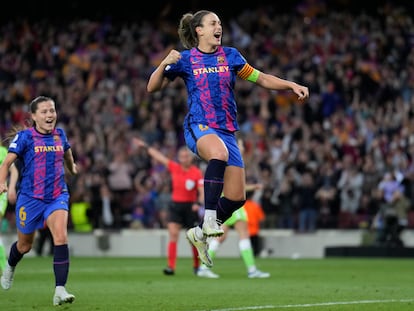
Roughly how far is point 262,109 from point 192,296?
16.0 m

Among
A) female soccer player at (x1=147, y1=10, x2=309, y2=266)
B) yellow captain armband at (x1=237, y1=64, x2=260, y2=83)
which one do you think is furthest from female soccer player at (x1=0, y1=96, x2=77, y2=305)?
yellow captain armband at (x1=237, y1=64, x2=260, y2=83)

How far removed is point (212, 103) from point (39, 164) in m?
2.30

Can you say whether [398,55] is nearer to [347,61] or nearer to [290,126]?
[347,61]

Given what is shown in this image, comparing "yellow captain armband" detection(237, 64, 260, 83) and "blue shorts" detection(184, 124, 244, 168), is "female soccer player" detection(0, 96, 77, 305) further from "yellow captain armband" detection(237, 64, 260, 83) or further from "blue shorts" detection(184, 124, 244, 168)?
"yellow captain armband" detection(237, 64, 260, 83)

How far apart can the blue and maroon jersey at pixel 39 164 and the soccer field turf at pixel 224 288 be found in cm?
124

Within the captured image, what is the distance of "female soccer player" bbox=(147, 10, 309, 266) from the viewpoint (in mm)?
10273

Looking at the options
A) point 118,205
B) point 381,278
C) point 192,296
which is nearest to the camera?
point 192,296

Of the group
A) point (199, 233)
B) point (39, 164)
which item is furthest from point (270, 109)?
point (199, 233)

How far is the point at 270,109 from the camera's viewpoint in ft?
92.0

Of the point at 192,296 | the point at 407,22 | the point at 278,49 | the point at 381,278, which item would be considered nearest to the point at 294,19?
the point at 278,49

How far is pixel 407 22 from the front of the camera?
29.3m

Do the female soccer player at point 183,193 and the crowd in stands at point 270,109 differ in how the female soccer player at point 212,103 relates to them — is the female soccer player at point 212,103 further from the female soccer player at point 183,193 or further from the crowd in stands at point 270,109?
the crowd in stands at point 270,109

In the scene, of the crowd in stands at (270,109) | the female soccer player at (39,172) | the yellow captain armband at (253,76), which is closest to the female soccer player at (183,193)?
the female soccer player at (39,172)

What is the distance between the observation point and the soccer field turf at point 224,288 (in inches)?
428
